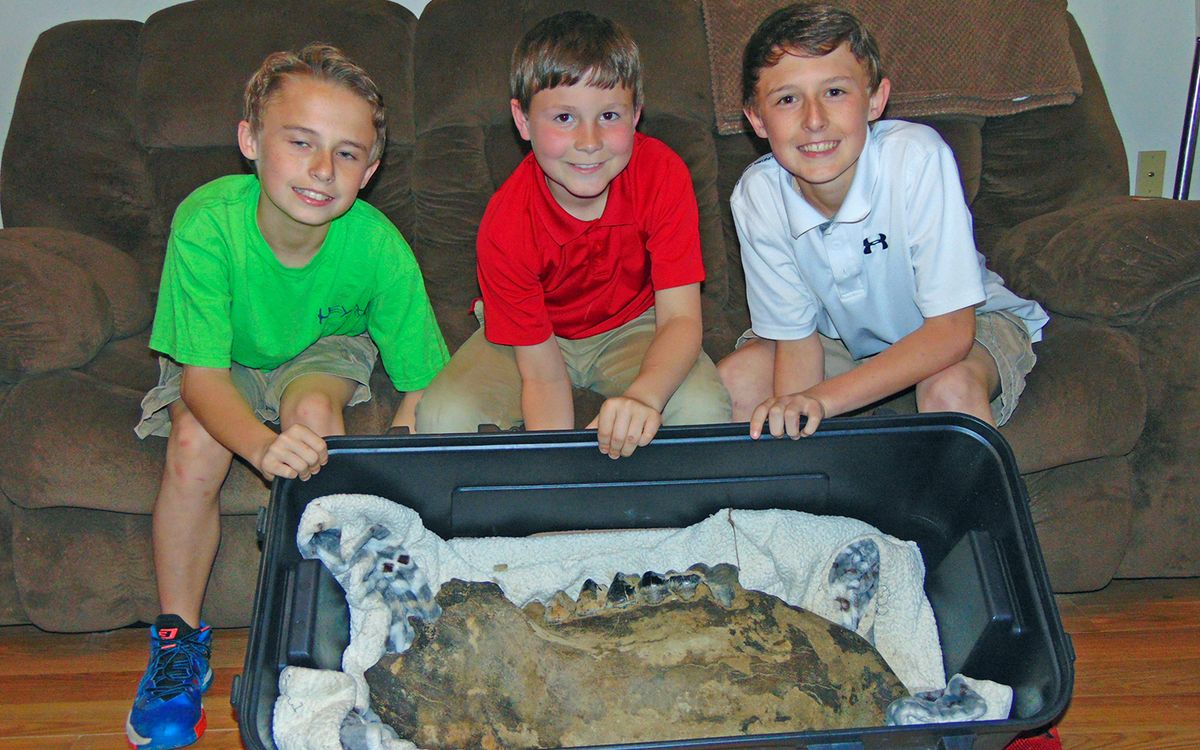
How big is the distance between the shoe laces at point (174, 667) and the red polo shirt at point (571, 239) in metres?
0.57

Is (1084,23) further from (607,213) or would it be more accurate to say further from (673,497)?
A: (673,497)

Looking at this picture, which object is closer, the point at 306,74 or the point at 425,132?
the point at 306,74

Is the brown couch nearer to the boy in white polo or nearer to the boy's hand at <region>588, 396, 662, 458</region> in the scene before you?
the boy in white polo

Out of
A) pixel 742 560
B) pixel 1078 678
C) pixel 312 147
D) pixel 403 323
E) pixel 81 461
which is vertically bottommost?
pixel 1078 678

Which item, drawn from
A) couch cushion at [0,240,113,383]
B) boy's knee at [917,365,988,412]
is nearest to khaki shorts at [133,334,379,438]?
couch cushion at [0,240,113,383]

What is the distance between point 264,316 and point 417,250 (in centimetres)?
50

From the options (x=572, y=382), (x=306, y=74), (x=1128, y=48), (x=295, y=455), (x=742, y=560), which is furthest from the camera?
(x=1128, y=48)

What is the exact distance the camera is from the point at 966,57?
1769mm

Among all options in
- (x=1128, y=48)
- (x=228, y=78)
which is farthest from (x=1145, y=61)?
(x=228, y=78)

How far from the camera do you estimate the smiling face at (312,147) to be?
4.20ft

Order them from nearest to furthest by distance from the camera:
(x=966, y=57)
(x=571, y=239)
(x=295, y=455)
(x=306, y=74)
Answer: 1. (x=295, y=455)
2. (x=306, y=74)
3. (x=571, y=239)
4. (x=966, y=57)

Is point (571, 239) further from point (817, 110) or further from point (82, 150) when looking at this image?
point (82, 150)

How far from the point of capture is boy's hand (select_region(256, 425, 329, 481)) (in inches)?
41.9

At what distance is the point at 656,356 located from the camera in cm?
133
